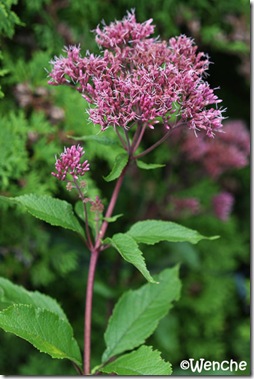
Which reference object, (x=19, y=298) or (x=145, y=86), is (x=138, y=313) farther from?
(x=145, y=86)

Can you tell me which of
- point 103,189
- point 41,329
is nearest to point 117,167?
point 41,329

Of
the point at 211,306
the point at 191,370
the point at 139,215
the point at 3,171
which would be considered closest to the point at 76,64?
the point at 3,171

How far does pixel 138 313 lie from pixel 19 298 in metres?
0.21

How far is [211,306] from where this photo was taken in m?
1.77

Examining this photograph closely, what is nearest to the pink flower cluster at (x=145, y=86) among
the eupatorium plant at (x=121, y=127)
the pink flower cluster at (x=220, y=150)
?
the eupatorium plant at (x=121, y=127)

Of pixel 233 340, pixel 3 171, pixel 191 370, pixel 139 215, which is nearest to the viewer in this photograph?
pixel 3 171

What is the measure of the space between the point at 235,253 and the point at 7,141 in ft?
3.60

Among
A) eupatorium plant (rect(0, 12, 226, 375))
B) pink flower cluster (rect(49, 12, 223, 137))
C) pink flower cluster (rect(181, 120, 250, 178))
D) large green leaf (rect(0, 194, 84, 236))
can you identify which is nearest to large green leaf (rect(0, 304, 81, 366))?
eupatorium plant (rect(0, 12, 226, 375))

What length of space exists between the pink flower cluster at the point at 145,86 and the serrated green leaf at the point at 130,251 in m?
0.16

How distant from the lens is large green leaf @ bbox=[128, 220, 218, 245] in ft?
2.72

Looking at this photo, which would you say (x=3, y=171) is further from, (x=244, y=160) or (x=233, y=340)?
(x=233, y=340)

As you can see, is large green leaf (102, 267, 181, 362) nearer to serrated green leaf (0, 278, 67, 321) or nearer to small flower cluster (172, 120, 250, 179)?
serrated green leaf (0, 278, 67, 321)

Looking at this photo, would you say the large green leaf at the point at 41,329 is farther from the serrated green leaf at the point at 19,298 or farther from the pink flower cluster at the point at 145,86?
the pink flower cluster at the point at 145,86

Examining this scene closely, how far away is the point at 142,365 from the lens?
0.79 metres
